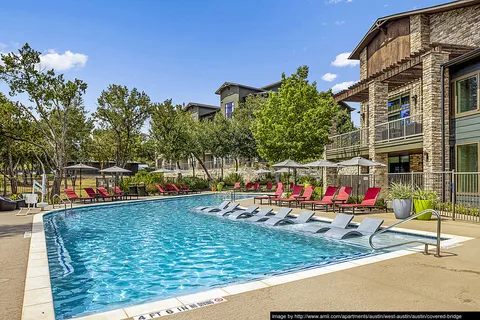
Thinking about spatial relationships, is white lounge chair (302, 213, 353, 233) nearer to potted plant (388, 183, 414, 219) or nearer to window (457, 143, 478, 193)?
potted plant (388, 183, 414, 219)

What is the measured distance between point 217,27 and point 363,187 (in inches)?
524

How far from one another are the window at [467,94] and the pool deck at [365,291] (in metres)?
9.74

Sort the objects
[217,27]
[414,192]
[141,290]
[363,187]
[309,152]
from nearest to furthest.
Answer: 1. [141,290]
2. [414,192]
3. [363,187]
4. [217,27]
5. [309,152]

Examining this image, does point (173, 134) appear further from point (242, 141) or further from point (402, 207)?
point (402, 207)

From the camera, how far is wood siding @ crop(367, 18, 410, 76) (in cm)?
1993

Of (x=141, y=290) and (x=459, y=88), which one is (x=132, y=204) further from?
(x=459, y=88)

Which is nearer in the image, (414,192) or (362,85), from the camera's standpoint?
(414,192)

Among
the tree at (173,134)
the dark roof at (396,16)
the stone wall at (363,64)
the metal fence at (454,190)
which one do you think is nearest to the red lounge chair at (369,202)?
the metal fence at (454,190)

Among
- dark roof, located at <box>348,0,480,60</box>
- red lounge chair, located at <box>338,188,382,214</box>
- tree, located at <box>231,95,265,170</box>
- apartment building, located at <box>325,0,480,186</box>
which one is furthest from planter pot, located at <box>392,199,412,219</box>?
tree, located at <box>231,95,265,170</box>

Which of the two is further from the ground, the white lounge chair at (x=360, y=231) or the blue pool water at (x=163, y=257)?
the white lounge chair at (x=360, y=231)

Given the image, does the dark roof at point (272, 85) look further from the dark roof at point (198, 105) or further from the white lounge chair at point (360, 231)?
the white lounge chair at point (360, 231)

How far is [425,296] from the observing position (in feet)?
15.6

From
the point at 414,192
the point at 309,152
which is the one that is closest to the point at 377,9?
the point at 309,152

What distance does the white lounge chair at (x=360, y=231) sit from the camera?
10.1 metres
